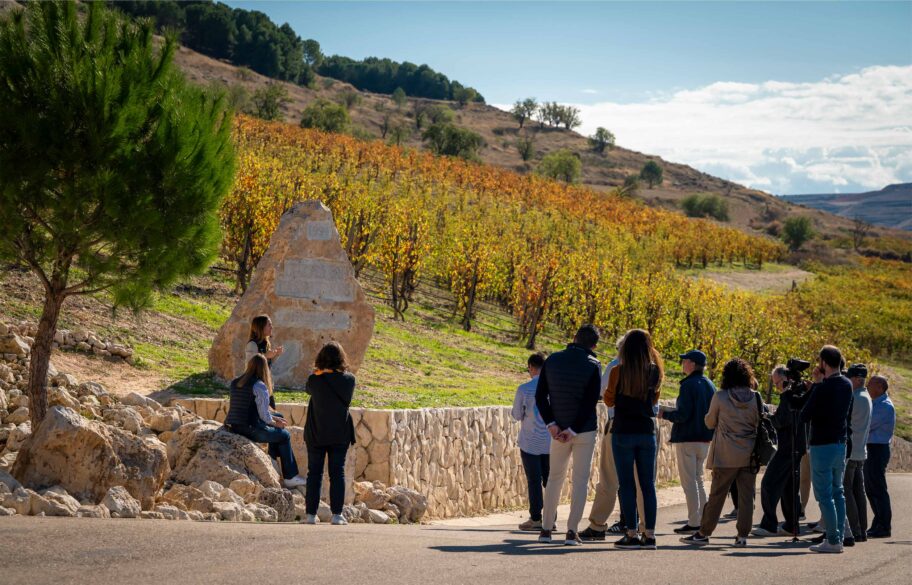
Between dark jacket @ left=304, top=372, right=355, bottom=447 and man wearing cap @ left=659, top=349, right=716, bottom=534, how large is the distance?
3.02 metres

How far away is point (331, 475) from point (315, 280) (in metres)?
6.75

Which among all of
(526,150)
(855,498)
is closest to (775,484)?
(855,498)

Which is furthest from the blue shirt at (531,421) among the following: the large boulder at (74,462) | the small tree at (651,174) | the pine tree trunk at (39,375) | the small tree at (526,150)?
the small tree at (651,174)

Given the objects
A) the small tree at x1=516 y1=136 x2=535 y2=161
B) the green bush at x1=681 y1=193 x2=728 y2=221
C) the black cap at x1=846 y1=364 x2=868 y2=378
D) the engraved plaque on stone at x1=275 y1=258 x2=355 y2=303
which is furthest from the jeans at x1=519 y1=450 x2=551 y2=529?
the small tree at x1=516 y1=136 x2=535 y2=161

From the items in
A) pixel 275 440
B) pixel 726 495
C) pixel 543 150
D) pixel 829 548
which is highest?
pixel 543 150

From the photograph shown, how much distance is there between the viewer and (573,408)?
8.27m

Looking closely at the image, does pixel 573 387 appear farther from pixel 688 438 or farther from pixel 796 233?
pixel 796 233

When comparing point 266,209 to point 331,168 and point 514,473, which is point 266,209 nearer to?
point 514,473

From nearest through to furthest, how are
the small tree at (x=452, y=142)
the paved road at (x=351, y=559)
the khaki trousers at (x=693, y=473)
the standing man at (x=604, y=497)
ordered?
the paved road at (x=351, y=559) → the standing man at (x=604, y=497) → the khaki trousers at (x=693, y=473) → the small tree at (x=452, y=142)

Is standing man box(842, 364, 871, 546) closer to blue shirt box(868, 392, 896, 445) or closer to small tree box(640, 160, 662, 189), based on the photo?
blue shirt box(868, 392, 896, 445)

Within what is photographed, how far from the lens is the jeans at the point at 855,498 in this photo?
1041 centimetres

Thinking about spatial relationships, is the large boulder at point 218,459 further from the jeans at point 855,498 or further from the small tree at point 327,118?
the small tree at point 327,118

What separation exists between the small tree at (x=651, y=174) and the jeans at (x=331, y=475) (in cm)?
11859

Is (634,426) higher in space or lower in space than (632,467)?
higher
